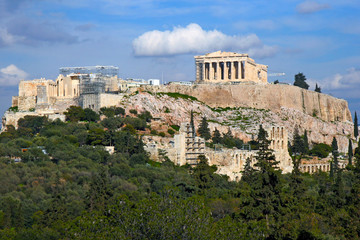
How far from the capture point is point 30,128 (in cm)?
8088

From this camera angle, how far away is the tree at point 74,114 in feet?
273

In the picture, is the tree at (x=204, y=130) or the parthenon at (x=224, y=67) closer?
the tree at (x=204, y=130)

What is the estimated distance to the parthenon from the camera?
361 feet

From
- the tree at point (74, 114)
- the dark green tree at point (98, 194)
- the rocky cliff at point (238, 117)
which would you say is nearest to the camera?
the dark green tree at point (98, 194)

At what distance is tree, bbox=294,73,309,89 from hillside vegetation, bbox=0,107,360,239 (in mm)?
46517

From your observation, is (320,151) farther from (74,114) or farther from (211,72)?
(74,114)

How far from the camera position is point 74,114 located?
84.1 meters

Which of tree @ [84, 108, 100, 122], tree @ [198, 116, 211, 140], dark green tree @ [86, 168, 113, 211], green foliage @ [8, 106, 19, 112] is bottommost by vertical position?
dark green tree @ [86, 168, 113, 211]

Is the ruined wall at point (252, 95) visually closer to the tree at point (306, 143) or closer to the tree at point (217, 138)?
the tree at point (306, 143)

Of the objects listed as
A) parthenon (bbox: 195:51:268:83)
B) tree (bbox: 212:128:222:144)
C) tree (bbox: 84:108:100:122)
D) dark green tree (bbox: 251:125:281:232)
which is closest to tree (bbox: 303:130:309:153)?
tree (bbox: 212:128:222:144)

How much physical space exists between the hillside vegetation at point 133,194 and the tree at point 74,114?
0.16m

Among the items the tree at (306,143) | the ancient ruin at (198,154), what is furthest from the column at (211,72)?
the ancient ruin at (198,154)

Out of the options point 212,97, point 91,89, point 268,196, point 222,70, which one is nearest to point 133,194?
point 268,196

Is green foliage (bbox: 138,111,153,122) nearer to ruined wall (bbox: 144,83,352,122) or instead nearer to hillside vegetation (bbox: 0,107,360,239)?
hillside vegetation (bbox: 0,107,360,239)
